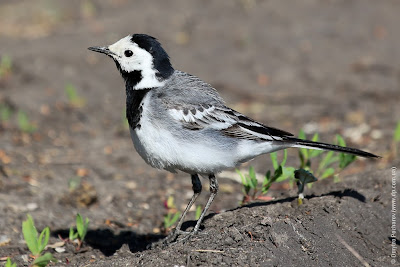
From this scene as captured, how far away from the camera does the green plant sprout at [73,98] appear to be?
31.7 ft

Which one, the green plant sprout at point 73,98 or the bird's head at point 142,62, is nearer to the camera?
the bird's head at point 142,62

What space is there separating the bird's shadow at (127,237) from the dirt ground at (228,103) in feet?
0.07

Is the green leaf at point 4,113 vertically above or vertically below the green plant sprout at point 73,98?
below

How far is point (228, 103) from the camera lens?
405 inches

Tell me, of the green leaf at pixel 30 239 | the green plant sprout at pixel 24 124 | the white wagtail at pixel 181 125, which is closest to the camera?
the green leaf at pixel 30 239

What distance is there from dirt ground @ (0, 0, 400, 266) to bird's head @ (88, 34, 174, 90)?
1367 mm

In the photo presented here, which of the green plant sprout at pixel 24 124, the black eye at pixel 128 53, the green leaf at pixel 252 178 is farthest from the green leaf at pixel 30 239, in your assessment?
the green plant sprout at pixel 24 124

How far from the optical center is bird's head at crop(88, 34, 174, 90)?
5203 millimetres

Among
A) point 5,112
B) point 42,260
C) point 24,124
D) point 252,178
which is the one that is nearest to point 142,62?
point 252,178

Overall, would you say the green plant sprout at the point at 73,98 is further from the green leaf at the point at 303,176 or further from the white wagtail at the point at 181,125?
the green leaf at the point at 303,176

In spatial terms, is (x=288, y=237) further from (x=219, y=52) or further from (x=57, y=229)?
(x=219, y=52)

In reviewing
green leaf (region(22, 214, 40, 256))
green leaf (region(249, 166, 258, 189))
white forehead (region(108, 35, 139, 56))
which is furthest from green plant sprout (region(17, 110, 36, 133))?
green leaf (region(249, 166, 258, 189))

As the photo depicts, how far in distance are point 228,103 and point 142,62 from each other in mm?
5159

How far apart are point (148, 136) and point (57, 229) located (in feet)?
5.74
